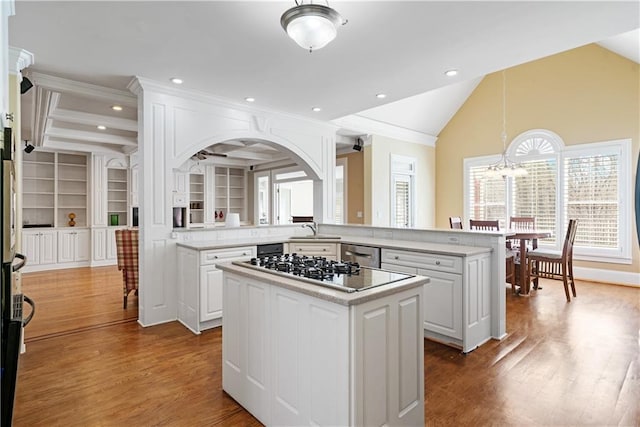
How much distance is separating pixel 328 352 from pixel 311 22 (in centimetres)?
188

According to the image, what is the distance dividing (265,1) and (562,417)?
3326 mm

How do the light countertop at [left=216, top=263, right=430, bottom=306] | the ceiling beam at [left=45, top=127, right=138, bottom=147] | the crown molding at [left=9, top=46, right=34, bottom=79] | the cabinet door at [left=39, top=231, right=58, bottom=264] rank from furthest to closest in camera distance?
the cabinet door at [left=39, top=231, right=58, bottom=264] < the ceiling beam at [left=45, top=127, right=138, bottom=147] < the crown molding at [left=9, top=46, right=34, bottom=79] < the light countertop at [left=216, top=263, right=430, bottom=306]

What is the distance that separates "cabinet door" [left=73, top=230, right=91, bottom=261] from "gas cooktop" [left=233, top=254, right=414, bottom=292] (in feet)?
22.2

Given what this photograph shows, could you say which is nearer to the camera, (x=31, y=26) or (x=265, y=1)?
(x=265, y=1)

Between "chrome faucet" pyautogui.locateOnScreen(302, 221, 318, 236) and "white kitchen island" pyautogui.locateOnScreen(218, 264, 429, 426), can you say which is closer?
"white kitchen island" pyautogui.locateOnScreen(218, 264, 429, 426)

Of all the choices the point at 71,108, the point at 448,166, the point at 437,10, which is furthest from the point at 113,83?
the point at 448,166

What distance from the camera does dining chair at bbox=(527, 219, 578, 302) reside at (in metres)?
4.80

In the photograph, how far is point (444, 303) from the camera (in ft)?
10.5

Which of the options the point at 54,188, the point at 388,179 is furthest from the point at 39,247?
the point at 388,179

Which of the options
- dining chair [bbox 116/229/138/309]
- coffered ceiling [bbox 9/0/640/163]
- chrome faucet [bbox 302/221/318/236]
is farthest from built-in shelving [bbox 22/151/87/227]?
chrome faucet [bbox 302/221/318/236]

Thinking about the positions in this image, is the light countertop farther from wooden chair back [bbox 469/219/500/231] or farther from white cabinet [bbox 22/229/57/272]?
white cabinet [bbox 22/229/57/272]

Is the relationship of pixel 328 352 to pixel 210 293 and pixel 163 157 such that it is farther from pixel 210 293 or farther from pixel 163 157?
pixel 163 157

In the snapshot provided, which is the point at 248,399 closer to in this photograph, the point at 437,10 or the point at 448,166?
the point at 437,10

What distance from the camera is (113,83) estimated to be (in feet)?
12.9
